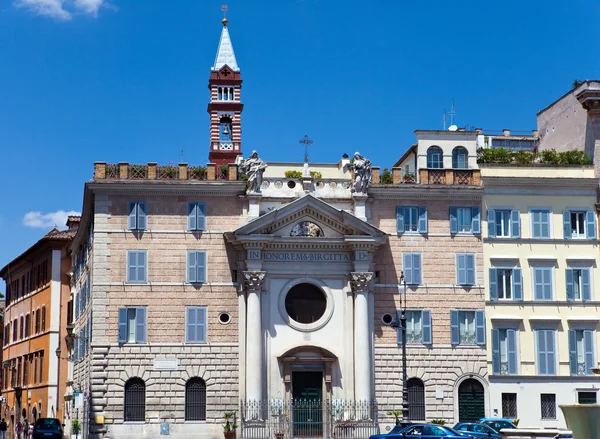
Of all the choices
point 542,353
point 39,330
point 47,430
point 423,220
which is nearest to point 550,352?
point 542,353

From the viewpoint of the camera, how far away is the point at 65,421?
212ft

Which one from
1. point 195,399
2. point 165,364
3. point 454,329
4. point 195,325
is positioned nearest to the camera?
Answer: point 165,364

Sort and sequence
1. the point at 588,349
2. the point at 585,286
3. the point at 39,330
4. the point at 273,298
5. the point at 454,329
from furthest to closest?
the point at 39,330 < the point at 585,286 < the point at 588,349 < the point at 454,329 < the point at 273,298

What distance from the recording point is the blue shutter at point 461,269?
179ft

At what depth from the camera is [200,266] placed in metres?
53.2

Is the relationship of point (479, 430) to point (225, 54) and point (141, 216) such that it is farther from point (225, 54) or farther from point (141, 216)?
point (225, 54)

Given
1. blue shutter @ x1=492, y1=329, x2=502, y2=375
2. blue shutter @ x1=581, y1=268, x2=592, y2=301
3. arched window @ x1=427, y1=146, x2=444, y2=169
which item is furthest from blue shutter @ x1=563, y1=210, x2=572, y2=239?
arched window @ x1=427, y1=146, x2=444, y2=169

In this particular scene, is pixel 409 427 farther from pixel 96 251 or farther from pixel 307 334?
pixel 96 251

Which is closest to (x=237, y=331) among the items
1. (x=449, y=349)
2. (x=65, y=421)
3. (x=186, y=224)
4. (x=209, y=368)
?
(x=209, y=368)

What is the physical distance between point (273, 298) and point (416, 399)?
857cm

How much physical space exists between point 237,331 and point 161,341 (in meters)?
3.63

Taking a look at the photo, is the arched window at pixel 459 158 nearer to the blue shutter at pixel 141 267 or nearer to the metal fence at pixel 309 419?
the metal fence at pixel 309 419

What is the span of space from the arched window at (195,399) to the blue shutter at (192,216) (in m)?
7.31

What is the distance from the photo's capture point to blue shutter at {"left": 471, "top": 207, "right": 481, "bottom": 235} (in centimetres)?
5494
